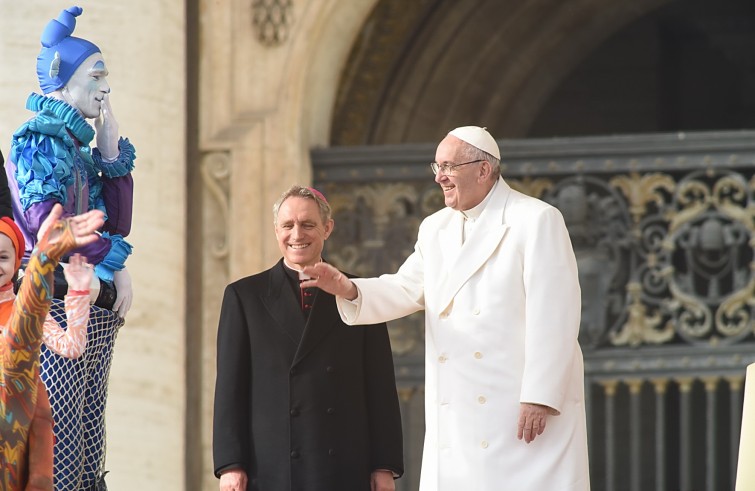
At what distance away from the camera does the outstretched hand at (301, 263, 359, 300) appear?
5805 mm

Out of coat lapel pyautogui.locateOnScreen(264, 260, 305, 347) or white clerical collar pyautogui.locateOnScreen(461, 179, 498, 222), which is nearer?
coat lapel pyautogui.locateOnScreen(264, 260, 305, 347)

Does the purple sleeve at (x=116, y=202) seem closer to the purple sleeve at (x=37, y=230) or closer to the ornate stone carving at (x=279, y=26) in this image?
the purple sleeve at (x=37, y=230)

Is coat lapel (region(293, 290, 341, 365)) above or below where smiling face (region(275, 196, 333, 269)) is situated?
below

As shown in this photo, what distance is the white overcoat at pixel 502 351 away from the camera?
5984 mm

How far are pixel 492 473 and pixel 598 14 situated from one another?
5628 mm

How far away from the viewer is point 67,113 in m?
5.88

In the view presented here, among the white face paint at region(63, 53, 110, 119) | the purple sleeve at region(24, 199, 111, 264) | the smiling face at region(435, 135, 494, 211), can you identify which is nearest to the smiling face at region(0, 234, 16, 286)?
the purple sleeve at region(24, 199, 111, 264)

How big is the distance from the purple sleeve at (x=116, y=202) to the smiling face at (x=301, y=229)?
0.53 metres

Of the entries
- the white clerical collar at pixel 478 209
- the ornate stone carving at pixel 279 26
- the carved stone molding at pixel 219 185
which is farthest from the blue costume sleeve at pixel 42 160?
the ornate stone carving at pixel 279 26

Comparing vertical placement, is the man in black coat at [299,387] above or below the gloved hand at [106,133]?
below

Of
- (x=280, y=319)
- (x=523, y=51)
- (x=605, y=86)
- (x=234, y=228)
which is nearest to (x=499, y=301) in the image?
(x=280, y=319)

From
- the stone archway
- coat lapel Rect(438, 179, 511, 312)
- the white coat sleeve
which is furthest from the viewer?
the stone archway

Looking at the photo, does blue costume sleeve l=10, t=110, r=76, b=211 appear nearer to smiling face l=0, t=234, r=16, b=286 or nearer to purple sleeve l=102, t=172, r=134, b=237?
purple sleeve l=102, t=172, r=134, b=237

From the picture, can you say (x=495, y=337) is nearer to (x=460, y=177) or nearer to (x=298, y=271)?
(x=460, y=177)
